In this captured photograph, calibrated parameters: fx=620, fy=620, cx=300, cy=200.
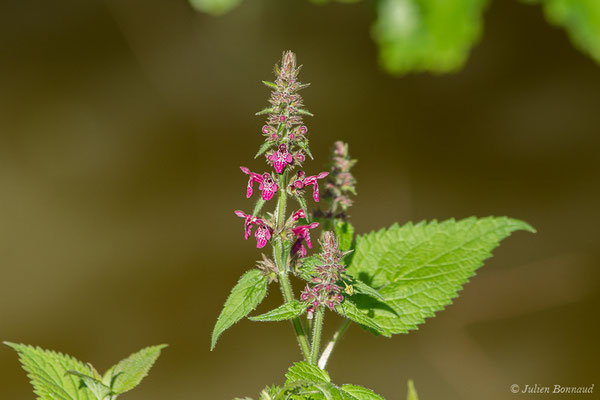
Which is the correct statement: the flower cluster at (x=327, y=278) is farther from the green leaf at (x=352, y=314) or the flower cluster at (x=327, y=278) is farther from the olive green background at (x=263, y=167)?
the olive green background at (x=263, y=167)

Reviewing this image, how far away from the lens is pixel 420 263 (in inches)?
60.2

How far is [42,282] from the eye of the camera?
458cm

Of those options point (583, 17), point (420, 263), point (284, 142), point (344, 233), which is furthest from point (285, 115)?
point (583, 17)

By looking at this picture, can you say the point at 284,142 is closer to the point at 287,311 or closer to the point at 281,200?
the point at 281,200

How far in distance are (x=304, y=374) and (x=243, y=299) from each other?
177 mm

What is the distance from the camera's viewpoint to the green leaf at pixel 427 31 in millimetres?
1898

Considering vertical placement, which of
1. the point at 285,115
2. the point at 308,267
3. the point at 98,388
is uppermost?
the point at 285,115

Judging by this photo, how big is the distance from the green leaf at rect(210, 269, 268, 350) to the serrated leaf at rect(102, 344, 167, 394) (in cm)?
25

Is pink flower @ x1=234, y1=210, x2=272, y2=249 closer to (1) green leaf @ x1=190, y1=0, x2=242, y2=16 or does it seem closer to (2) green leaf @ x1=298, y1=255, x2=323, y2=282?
(2) green leaf @ x1=298, y1=255, x2=323, y2=282

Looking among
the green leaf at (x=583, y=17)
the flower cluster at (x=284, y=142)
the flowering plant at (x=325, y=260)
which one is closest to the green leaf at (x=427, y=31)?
the green leaf at (x=583, y=17)

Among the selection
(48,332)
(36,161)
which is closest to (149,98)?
(36,161)

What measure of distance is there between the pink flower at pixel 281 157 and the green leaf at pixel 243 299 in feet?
0.76

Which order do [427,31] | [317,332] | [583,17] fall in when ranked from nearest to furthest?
1. [317,332]
2. [583,17]
3. [427,31]

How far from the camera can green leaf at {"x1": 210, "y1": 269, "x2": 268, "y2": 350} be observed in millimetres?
1121
